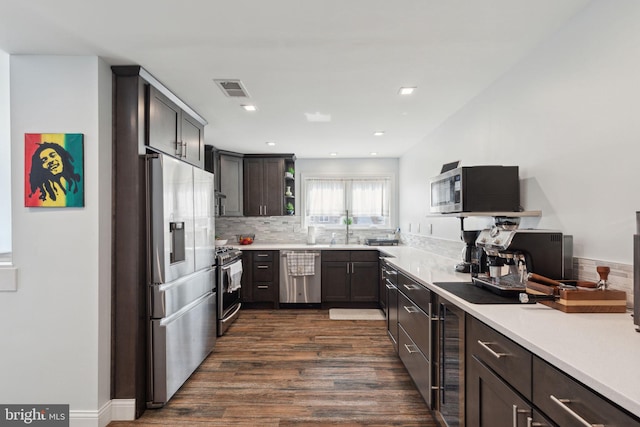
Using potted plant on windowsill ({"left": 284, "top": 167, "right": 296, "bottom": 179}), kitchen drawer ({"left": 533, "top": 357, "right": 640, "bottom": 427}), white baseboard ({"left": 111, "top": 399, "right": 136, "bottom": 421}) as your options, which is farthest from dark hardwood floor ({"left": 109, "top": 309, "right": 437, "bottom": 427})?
potted plant on windowsill ({"left": 284, "top": 167, "right": 296, "bottom": 179})

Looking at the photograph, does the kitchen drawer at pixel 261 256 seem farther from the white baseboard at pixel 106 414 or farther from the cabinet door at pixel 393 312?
the white baseboard at pixel 106 414

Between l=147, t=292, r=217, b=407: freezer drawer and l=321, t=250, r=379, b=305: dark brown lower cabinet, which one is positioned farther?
l=321, t=250, r=379, b=305: dark brown lower cabinet

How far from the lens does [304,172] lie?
581 cm

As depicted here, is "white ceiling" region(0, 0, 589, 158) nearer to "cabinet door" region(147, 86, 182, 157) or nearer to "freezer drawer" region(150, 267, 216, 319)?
"cabinet door" region(147, 86, 182, 157)

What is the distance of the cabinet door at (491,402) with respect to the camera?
116 cm

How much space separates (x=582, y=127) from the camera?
66.8 inches

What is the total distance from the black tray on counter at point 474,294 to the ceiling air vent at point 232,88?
6.85 feet

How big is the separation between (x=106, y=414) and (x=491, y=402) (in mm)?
2330

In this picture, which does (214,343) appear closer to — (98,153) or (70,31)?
(98,153)

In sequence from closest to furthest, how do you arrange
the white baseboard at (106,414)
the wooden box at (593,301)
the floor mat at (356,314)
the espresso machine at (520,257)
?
the wooden box at (593,301) → the espresso machine at (520,257) → the white baseboard at (106,414) → the floor mat at (356,314)

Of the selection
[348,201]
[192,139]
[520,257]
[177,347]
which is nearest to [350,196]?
[348,201]

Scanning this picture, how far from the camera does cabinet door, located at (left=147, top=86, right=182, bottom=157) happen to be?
243cm

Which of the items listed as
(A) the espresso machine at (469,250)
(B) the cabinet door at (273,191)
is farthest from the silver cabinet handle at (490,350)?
(B) the cabinet door at (273,191)

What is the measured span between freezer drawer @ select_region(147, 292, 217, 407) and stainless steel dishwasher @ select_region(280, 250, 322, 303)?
1.85m
